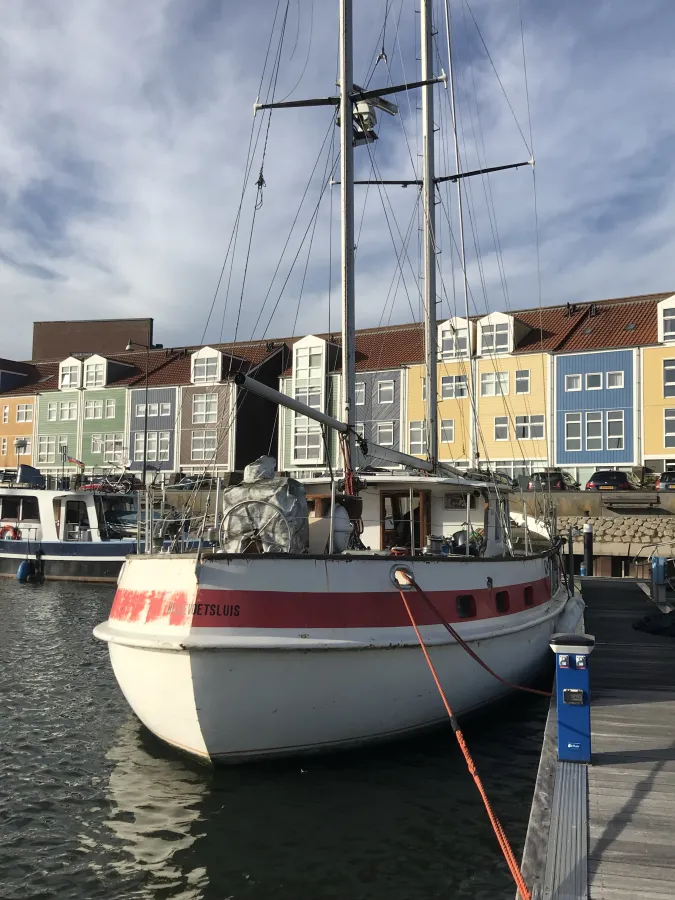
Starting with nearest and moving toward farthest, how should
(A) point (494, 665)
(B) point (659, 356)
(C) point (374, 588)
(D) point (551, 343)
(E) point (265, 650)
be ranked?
(E) point (265, 650) → (C) point (374, 588) → (A) point (494, 665) → (B) point (659, 356) → (D) point (551, 343)

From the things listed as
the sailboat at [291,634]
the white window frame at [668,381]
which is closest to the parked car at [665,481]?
the white window frame at [668,381]

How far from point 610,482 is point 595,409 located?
6.67 meters

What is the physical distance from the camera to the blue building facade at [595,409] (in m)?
38.3

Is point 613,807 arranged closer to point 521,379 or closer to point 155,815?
point 155,815

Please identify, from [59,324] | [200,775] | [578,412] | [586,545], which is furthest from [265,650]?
[59,324]

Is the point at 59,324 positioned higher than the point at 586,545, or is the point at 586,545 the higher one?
the point at 59,324

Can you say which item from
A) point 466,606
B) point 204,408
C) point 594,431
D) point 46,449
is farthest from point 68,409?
point 466,606

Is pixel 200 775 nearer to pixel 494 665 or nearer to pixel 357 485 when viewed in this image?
pixel 494 665

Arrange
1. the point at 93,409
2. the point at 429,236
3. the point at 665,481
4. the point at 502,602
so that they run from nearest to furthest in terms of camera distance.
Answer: the point at 502,602 → the point at 429,236 → the point at 665,481 → the point at 93,409

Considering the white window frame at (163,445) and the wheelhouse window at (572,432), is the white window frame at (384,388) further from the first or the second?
the white window frame at (163,445)

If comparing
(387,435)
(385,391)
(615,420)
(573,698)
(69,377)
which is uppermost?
(69,377)

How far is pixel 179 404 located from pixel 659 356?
29.7 meters

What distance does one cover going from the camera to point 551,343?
4100cm

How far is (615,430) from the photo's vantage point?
127 ft
